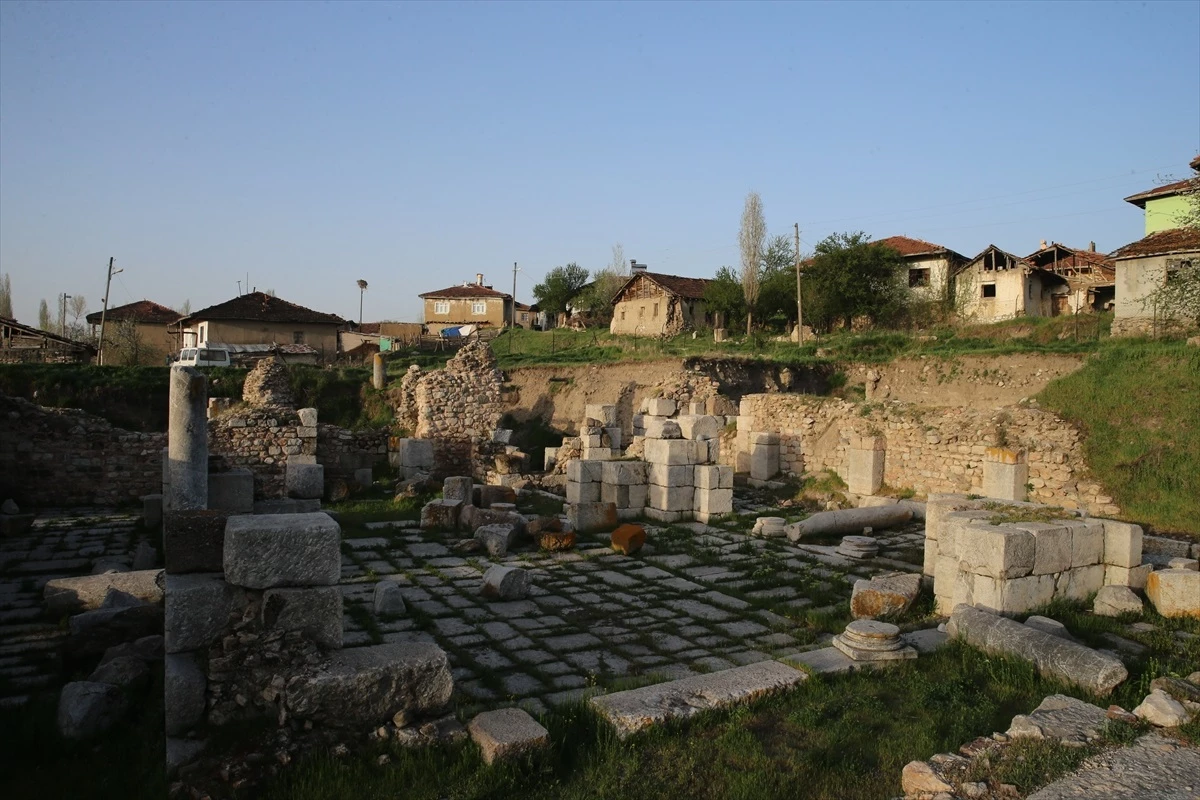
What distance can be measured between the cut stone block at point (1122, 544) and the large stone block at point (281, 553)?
753 centimetres

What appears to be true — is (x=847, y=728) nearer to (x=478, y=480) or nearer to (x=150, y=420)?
(x=478, y=480)

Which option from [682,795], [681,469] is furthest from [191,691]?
[681,469]

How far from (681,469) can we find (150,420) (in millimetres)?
16801

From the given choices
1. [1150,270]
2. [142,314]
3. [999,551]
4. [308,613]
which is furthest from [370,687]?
[142,314]

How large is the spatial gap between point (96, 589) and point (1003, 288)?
135 ft

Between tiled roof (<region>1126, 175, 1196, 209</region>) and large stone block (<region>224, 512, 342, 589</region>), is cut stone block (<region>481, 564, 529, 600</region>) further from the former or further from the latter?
tiled roof (<region>1126, 175, 1196, 209</region>)

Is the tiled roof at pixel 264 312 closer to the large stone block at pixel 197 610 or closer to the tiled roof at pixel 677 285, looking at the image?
the tiled roof at pixel 677 285

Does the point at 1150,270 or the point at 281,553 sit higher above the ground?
the point at 1150,270

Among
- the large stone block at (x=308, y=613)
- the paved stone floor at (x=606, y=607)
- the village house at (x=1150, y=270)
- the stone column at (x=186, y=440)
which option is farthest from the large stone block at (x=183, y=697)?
the village house at (x=1150, y=270)

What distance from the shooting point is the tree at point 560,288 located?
60844 millimetres

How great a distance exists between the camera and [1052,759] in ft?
14.6

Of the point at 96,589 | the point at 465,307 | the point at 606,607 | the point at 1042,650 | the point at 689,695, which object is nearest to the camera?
the point at 689,695

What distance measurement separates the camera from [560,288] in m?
60.8

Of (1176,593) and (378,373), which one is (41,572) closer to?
(1176,593)
